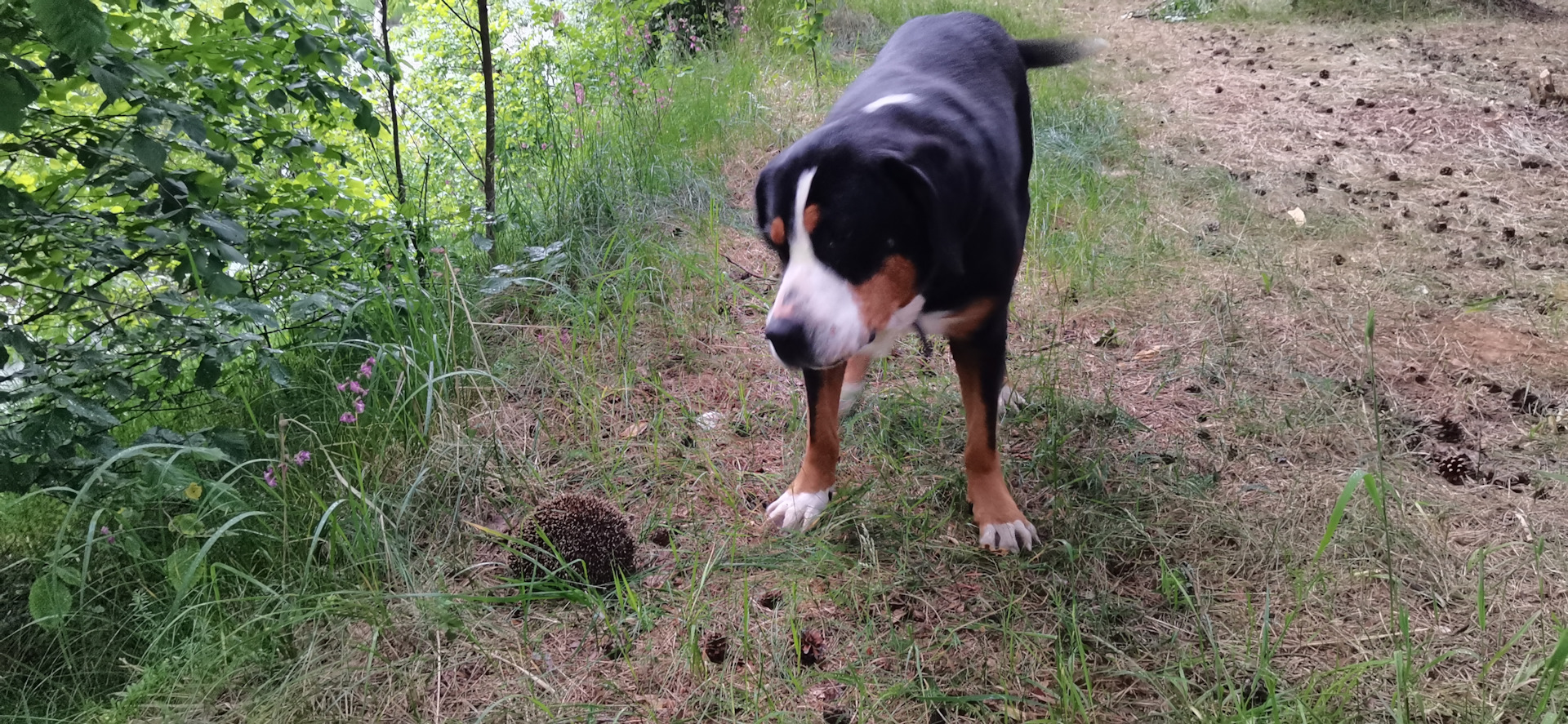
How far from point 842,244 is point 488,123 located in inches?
75.5

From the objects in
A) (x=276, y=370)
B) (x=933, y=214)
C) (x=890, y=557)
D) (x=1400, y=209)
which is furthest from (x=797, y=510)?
(x=1400, y=209)

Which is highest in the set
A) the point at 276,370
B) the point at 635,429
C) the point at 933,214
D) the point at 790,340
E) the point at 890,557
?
the point at 933,214

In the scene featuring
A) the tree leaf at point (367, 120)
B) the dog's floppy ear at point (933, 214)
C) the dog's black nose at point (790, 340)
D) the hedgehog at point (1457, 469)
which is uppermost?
the tree leaf at point (367, 120)

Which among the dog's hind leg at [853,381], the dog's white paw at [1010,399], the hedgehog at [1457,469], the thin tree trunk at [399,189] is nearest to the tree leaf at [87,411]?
the thin tree trunk at [399,189]

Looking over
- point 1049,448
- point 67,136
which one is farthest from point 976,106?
point 67,136

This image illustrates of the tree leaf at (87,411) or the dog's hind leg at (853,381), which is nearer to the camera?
the tree leaf at (87,411)

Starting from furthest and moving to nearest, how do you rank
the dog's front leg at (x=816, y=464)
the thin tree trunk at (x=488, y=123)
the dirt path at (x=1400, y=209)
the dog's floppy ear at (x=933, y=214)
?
1. the thin tree trunk at (x=488, y=123)
2. the dirt path at (x=1400, y=209)
3. the dog's front leg at (x=816, y=464)
4. the dog's floppy ear at (x=933, y=214)

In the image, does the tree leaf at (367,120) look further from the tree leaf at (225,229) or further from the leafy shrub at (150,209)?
the tree leaf at (225,229)

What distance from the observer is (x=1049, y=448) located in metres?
2.51

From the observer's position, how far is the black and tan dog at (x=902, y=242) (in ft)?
5.95

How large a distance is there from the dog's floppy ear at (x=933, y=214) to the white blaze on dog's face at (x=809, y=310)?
186 mm

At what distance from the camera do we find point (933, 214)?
1850mm

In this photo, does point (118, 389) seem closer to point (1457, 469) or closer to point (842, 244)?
point (842, 244)

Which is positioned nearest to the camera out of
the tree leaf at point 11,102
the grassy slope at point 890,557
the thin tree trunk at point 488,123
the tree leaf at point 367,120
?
the tree leaf at point 11,102
